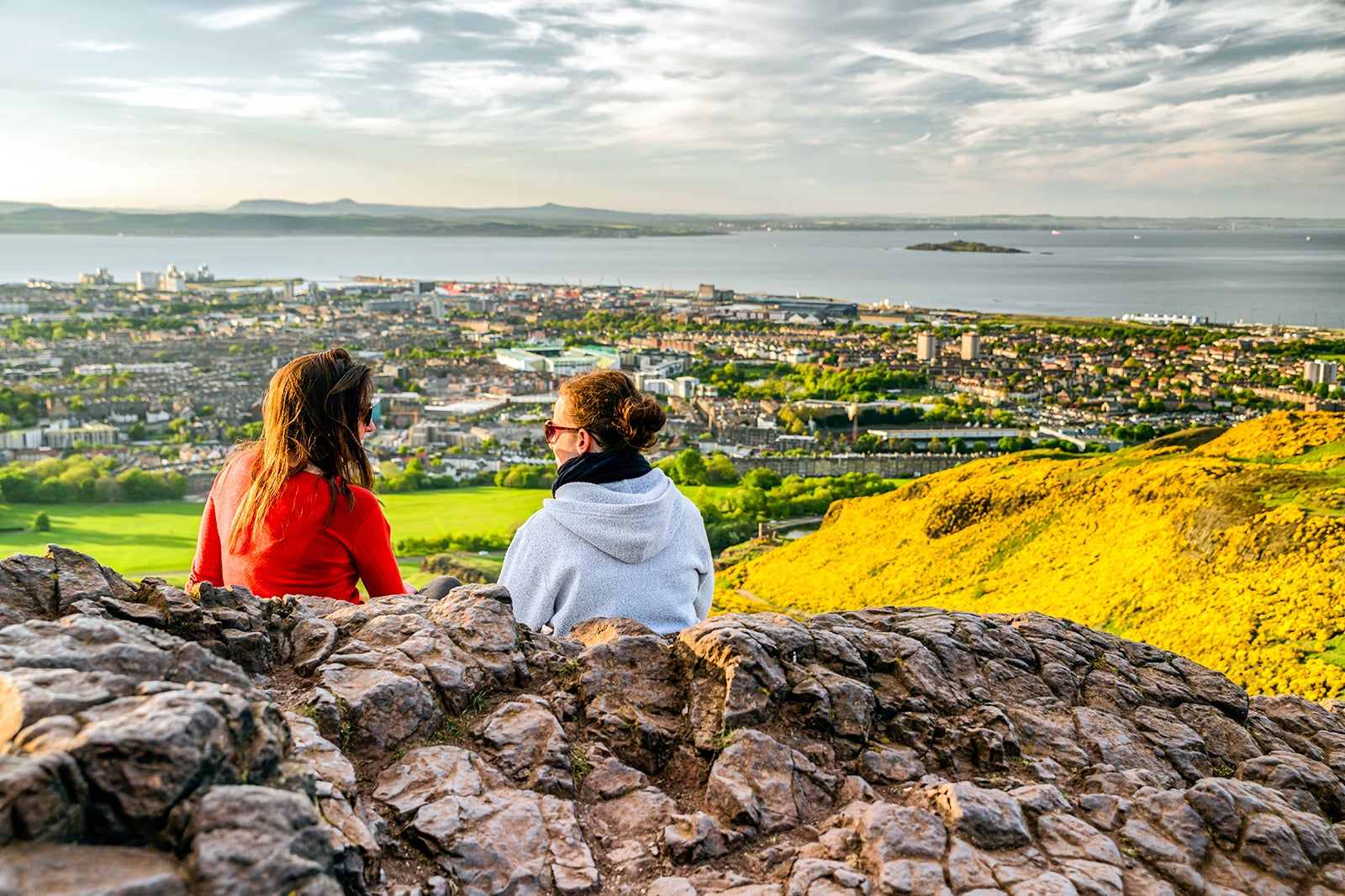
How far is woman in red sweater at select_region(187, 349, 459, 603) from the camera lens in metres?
2.98

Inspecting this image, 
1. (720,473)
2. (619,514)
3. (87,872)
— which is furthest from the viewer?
(720,473)

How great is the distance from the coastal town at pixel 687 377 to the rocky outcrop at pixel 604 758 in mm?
9500

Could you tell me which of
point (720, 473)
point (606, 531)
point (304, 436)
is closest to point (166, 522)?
point (720, 473)

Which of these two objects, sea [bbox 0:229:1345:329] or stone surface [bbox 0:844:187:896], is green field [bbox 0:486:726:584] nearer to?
stone surface [bbox 0:844:187:896]

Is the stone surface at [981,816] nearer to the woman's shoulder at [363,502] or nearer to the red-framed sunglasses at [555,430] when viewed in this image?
the red-framed sunglasses at [555,430]

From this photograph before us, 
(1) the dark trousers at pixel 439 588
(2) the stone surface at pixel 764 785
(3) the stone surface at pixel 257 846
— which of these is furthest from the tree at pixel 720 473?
(3) the stone surface at pixel 257 846

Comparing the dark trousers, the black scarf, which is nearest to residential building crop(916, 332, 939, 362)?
the dark trousers

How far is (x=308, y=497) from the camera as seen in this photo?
2.98m

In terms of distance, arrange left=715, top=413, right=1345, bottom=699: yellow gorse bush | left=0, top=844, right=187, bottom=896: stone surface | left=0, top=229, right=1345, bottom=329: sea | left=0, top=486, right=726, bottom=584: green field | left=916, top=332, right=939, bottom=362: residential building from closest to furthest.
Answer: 1. left=0, top=844, right=187, bottom=896: stone surface
2. left=715, top=413, right=1345, bottom=699: yellow gorse bush
3. left=0, top=486, right=726, bottom=584: green field
4. left=916, top=332, right=939, bottom=362: residential building
5. left=0, top=229, right=1345, bottom=329: sea

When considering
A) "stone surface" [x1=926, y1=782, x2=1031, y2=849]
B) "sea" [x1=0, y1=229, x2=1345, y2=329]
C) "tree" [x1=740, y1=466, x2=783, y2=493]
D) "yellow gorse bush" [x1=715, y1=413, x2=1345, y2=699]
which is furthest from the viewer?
"sea" [x1=0, y1=229, x2=1345, y2=329]

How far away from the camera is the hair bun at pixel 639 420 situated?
2.89m

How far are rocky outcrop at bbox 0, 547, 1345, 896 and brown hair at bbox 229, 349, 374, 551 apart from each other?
34 centimetres

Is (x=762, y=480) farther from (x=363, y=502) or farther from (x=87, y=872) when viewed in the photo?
(x=87, y=872)

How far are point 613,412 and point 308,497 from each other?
986 mm
